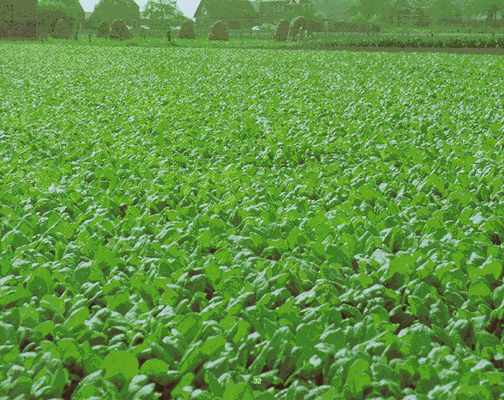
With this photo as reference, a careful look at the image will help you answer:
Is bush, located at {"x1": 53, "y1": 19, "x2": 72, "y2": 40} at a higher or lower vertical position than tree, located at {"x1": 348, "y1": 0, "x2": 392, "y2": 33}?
lower

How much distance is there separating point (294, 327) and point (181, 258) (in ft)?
3.55

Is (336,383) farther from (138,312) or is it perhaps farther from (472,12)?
(472,12)

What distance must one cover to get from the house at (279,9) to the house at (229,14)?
15.1 feet

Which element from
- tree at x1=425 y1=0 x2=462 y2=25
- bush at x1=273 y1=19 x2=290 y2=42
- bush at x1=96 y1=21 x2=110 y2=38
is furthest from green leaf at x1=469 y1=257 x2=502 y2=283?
tree at x1=425 y1=0 x2=462 y2=25

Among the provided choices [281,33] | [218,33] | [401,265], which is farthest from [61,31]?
[401,265]

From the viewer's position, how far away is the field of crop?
2398 mm

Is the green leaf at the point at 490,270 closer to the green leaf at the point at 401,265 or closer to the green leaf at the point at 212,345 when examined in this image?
the green leaf at the point at 401,265

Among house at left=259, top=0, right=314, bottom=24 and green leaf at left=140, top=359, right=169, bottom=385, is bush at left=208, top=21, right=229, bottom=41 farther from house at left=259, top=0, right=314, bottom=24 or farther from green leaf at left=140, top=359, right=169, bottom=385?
green leaf at left=140, top=359, right=169, bottom=385

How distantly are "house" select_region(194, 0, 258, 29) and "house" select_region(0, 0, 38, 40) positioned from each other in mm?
34073

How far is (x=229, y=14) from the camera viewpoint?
78438mm

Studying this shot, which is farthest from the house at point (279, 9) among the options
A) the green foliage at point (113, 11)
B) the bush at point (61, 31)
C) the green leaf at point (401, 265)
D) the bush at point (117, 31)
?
the green leaf at point (401, 265)

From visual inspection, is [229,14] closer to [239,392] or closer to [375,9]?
[375,9]

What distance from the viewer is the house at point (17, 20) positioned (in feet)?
152

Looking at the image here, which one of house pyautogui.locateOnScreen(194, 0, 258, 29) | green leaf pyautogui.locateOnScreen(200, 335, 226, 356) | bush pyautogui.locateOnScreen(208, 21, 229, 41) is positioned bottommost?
green leaf pyautogui.locateOnScreen(200, 335, 226, 356)
